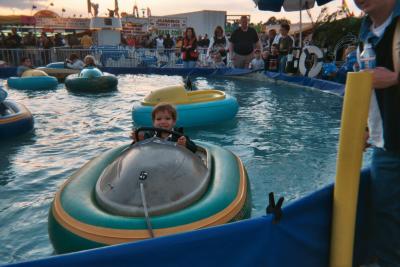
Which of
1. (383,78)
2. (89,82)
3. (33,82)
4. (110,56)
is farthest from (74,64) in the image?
(383,78)

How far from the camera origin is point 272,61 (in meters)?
12.9

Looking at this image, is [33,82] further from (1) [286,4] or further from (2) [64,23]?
(2) [64,23]

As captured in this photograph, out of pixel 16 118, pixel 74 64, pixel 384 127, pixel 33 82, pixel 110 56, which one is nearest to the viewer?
pixel 384 127

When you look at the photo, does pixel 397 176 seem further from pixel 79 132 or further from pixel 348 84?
pixel 79 132

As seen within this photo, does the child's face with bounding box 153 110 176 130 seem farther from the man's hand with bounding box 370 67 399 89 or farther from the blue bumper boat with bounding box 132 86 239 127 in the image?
the blue bumper boat with bounding box 132 86 239 127

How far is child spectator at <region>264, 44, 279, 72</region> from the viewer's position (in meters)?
12.7

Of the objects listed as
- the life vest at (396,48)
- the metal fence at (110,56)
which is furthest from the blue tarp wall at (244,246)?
the metal fence at (110,56)

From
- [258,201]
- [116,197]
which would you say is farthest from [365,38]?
[258,201]

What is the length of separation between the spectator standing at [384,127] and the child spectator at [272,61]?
10.7m

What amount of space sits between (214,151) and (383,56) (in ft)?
6.63

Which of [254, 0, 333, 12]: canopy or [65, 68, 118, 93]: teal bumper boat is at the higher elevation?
[254, 0, 333, 12]: canopy

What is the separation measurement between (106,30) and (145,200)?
2196 cm

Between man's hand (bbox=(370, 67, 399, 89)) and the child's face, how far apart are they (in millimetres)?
2237

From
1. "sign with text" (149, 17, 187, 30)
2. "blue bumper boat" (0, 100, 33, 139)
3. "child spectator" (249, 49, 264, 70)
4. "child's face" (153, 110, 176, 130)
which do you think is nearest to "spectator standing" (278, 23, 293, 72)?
"child spectator" (249, 49, 264, 70)
